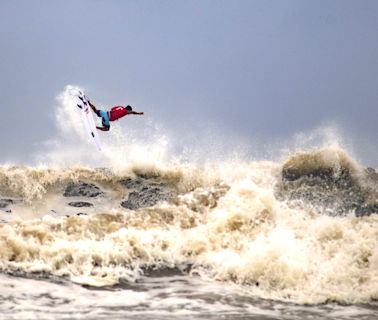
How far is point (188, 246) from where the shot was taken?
30.7 feet

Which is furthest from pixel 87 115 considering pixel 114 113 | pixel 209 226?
pixel 209 226

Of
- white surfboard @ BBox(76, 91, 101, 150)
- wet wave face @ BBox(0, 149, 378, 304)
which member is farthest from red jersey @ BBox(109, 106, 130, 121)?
wet wave face @ BBox(0, 149, 378, 304)

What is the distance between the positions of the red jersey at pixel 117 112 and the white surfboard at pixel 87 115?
22.4 inches

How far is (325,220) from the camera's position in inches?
389

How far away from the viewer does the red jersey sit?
1120cm

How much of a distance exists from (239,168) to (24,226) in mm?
7146

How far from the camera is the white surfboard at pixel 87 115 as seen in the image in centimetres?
1153

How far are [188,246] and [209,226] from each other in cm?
115

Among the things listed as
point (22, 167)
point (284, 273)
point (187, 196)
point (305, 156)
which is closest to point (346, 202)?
point (305, 156)

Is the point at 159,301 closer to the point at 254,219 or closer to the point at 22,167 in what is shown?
the point at 254,219

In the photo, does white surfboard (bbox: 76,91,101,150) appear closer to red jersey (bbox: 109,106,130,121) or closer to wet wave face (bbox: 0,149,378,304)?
red jersey (bbox: 109,106,130,121)

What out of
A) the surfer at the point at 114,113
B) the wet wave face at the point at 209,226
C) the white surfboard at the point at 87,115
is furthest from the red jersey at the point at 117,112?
the wet wave face at the point at 209,226

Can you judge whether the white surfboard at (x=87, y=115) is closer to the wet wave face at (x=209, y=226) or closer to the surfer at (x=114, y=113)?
the surfer at (x=114, y=113)

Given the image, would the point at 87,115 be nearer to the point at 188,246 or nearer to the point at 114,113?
the point at 114,113
